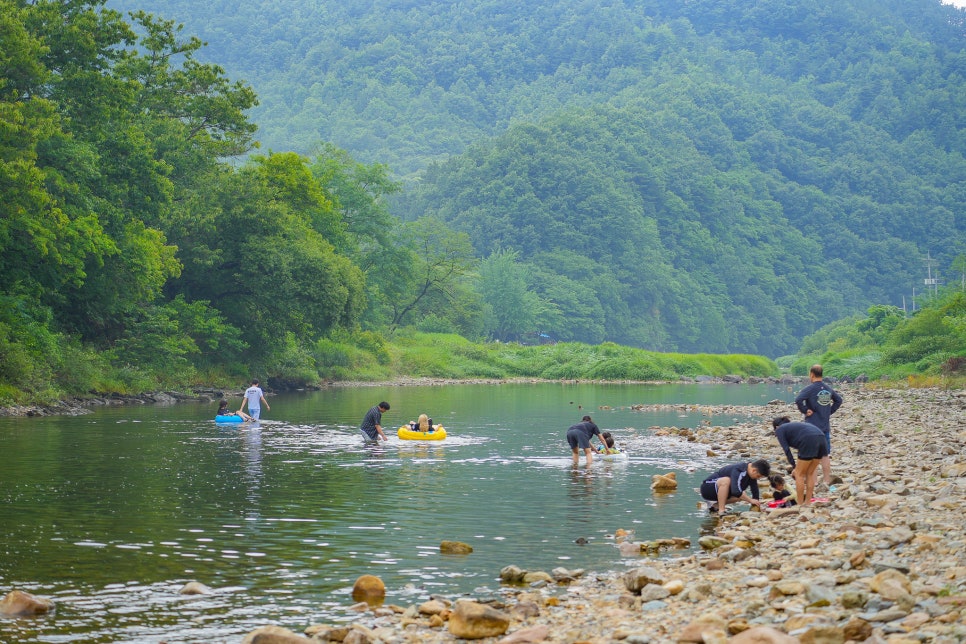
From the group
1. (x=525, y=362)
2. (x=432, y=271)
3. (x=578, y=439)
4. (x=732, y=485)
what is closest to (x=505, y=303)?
(x=432, y=271)

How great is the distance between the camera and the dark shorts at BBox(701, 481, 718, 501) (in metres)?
20.4

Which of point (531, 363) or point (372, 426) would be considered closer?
point (372, 426)

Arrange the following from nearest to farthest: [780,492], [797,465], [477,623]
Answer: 1. [477,623]
2. [797,465]
3. [780,492]

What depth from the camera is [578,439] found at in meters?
28.3

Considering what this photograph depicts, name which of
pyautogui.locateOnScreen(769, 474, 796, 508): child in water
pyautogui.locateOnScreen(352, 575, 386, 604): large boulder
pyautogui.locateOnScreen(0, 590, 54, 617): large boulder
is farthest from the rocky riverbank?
pyautogui.locateOnScreen(0, 590, 54, 617): large boulder

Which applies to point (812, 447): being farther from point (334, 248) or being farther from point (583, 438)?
point (334, 248)

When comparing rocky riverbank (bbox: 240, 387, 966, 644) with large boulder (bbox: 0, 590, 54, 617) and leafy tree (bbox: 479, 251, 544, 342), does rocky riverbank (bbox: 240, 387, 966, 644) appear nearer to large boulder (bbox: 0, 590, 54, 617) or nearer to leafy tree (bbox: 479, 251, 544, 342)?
large boulder (bbox: 0, 590, 54, 617)

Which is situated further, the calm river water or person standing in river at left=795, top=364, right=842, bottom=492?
person standing in river at left=795, top=364, right=842, bottom=492

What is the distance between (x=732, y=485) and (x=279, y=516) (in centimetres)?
819

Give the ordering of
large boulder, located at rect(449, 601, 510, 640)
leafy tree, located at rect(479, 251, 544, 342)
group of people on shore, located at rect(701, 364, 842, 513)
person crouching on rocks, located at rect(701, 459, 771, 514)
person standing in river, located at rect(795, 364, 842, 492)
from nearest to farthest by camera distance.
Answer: large boulder, located at rect(449, 601, 510, 640) < group of people on shore, located at rect(701, 364, 842, 513) < person crouching on rocks, located at rect(701, 459, 771, 514) < person standing in river, located at rect(795, 364, 842, 492) < leafy tree, located at rect(479, 251, 544, 342)

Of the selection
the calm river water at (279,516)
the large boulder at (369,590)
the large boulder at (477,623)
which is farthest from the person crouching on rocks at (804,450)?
the large boulder at (477,623)

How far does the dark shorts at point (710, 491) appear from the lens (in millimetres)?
20402

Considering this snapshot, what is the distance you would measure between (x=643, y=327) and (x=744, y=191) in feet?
167

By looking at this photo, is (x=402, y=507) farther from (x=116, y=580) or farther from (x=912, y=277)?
(x=912, y=277)
